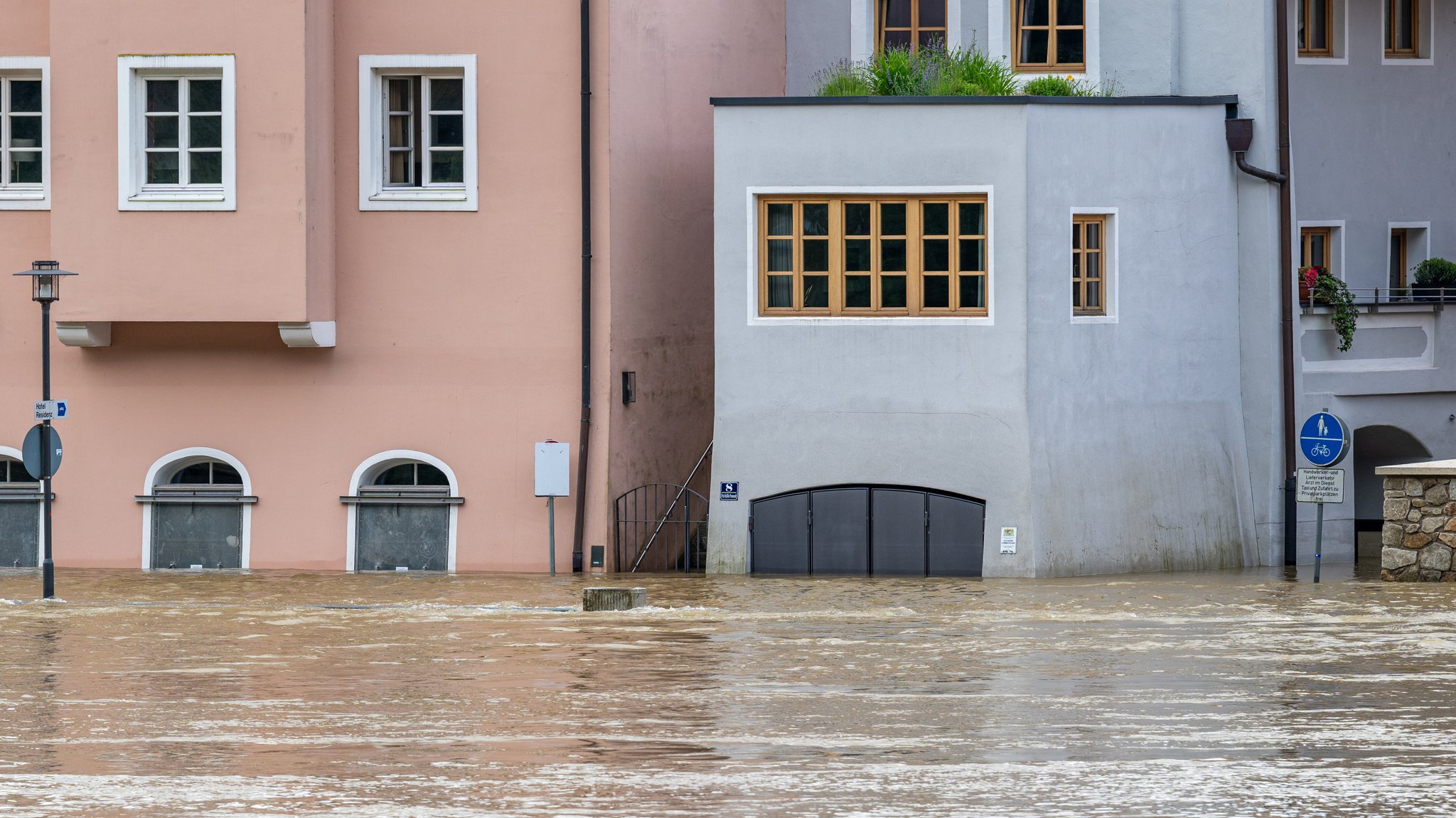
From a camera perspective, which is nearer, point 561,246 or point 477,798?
point 477,798

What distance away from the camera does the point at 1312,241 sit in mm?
28141

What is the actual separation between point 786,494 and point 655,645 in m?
7.15

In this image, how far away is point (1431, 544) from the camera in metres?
22.0

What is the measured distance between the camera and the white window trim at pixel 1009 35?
85.7 ft

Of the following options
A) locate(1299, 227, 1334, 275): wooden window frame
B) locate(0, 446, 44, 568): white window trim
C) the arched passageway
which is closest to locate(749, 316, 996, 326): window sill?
locate(1299, 227, 1334, 275): wooden window frame

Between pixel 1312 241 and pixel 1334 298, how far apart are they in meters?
2.09

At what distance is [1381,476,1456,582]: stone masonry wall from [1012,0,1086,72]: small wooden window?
7321 mm

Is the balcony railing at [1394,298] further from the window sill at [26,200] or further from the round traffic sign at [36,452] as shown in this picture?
the window sill at [26,200]

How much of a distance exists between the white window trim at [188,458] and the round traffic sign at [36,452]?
236 centimetres

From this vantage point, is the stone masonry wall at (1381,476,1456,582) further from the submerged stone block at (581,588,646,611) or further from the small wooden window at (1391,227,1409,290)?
the submerged stone block at (581,588,646,611)

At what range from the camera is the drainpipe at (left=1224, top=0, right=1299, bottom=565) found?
25.3 meters

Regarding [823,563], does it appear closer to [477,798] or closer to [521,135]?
[521,135]

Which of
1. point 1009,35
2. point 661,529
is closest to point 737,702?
point 661,529

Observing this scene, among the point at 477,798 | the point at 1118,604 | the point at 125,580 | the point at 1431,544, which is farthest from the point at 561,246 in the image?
the point at 477,798
